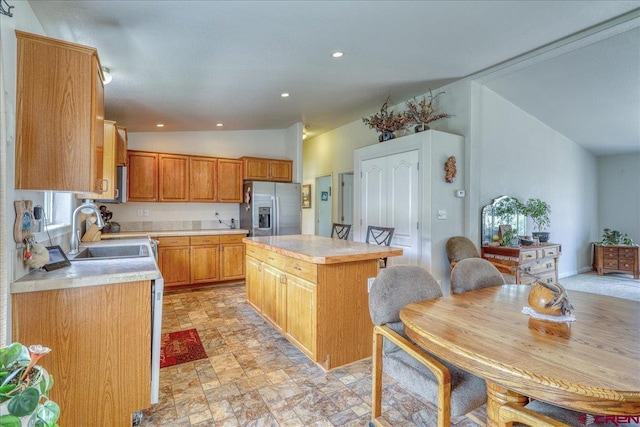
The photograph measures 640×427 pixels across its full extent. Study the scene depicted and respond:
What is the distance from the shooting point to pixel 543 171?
5566mm

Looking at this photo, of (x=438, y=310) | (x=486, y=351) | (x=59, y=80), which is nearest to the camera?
(x=486, y=351)

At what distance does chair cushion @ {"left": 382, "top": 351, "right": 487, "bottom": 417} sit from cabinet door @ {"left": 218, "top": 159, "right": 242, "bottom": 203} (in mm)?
4466

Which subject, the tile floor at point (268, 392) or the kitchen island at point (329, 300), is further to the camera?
the kitchen island at point (329, 300)

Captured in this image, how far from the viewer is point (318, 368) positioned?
2.50m

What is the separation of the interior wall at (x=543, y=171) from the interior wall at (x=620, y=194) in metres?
0.18

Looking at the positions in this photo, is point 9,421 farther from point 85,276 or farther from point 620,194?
point 620,194

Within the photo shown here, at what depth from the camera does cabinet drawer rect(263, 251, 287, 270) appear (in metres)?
2.93

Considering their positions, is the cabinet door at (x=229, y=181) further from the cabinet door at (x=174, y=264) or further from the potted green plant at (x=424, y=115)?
the potted green plant at (x=424, y=115)

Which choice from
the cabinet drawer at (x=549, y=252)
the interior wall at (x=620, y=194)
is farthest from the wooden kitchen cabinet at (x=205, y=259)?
the interior wall at (x=620, y=194)

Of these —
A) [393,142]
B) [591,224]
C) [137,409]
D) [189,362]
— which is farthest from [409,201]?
[591,224]

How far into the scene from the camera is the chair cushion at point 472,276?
2.08m

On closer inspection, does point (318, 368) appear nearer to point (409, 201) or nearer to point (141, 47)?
point (409, 201)

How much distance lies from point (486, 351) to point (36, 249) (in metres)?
2.34

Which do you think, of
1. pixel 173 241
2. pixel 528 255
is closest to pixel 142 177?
pixel 173 241
